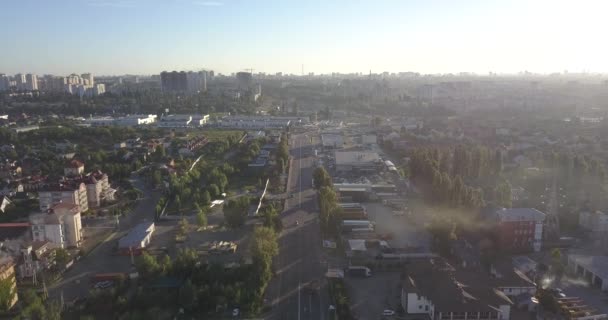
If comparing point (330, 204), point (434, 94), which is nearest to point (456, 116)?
point (434, 94)

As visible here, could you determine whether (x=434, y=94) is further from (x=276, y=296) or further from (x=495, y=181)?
(x=276, y=296)

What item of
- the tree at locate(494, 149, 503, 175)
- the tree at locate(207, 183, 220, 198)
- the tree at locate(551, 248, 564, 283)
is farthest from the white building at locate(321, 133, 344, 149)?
the tree at locate(551, 248, 564, 283)

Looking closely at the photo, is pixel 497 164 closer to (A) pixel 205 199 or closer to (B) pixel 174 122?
(A) pixel 205 199

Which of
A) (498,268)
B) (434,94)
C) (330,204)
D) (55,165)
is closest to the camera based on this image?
(498,268)

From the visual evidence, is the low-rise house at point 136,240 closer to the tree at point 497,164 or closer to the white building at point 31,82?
the tree at point 497,164

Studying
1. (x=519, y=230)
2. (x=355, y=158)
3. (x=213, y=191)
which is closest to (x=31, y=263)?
(x=213, y=191)
